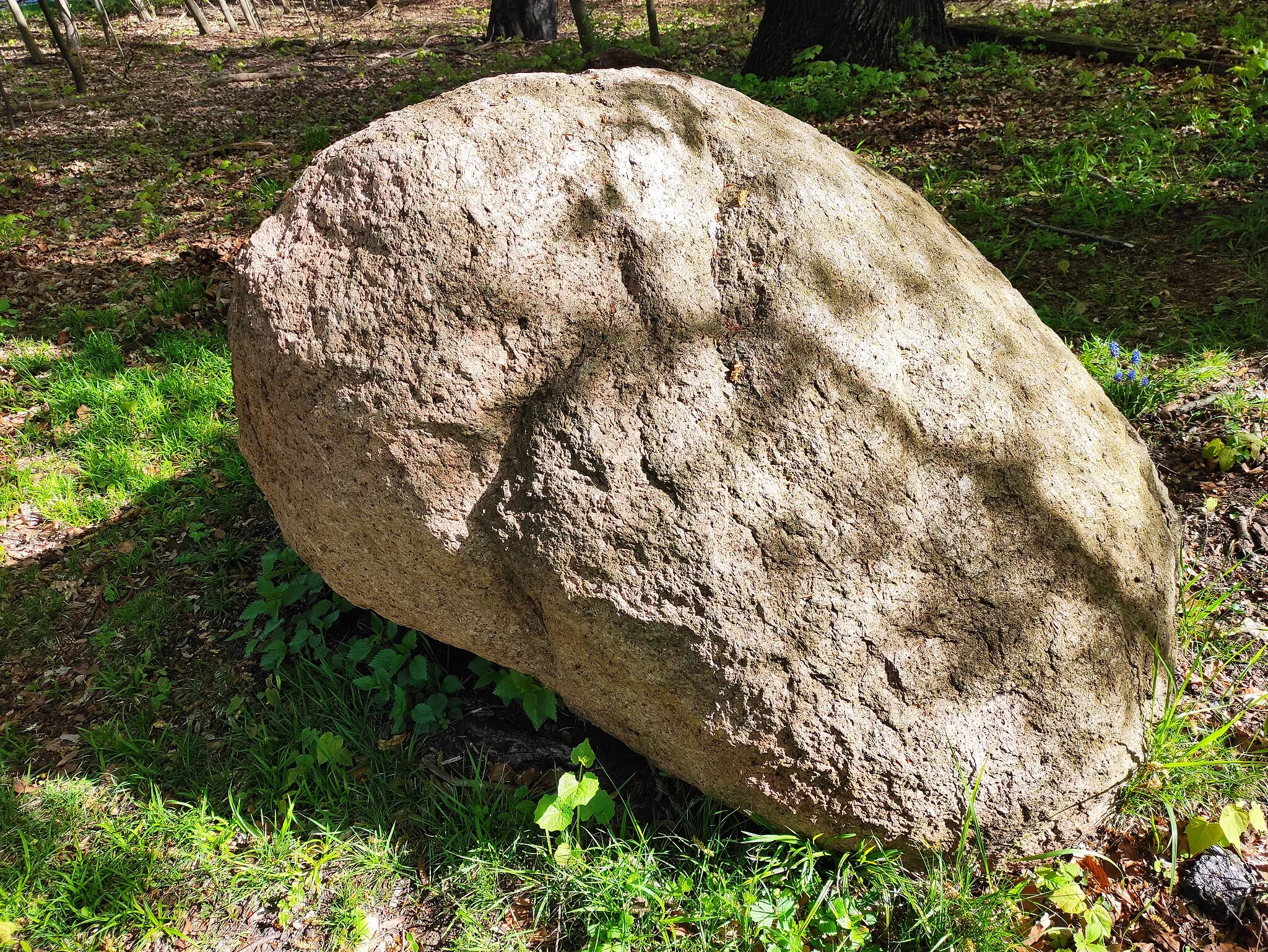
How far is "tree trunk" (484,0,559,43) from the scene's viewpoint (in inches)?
384

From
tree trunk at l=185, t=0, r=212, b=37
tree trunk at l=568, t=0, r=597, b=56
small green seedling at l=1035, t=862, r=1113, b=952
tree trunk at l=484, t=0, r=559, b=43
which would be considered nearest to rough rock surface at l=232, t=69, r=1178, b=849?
small green seedling at l=1035, t=862, r=1113, b=952

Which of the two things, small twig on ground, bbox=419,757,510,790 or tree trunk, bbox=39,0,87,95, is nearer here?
small twig on ground, bbox=419,757,510,790

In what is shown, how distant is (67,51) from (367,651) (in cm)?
793

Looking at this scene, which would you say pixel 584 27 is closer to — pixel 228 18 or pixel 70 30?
pixel 228 18

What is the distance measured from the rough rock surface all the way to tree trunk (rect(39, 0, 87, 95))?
24.8 ft

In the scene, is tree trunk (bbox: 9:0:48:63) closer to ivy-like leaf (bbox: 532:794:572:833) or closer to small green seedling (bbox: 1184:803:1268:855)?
ivy-like leaf (bbox: 532:794:572:833)

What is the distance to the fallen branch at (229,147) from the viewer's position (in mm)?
6559

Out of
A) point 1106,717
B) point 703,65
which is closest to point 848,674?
point 1106,717

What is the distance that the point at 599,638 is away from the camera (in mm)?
1874

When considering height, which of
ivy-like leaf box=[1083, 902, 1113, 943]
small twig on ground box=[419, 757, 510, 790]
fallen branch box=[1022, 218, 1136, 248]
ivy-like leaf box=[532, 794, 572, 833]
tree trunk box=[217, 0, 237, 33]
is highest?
tree trunk box=[217, 0, 237, 33]

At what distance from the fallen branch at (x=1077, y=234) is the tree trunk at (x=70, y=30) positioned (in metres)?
10.5

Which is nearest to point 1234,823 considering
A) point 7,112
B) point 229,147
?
point 229,147

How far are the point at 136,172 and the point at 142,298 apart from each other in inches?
91.3

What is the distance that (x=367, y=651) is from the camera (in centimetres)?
261
